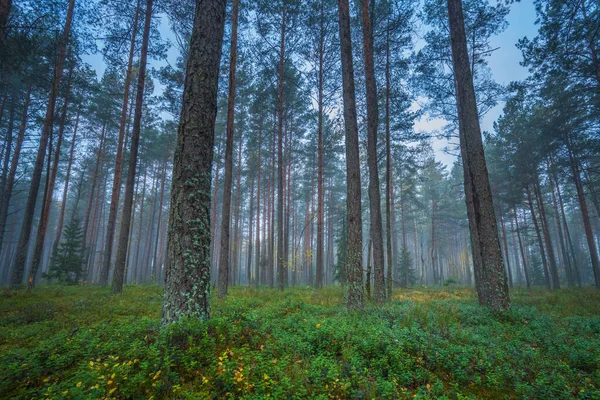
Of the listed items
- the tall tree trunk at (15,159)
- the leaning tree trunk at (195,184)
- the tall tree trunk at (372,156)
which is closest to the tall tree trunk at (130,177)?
the leaning tree trunk at (195,184)

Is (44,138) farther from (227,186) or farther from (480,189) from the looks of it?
(480,189)

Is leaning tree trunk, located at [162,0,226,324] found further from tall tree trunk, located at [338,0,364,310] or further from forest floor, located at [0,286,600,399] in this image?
tall tree trunk, located at [338,0,364,310]

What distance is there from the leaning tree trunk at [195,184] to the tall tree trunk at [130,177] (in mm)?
9539

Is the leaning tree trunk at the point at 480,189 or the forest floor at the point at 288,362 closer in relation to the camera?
the forest floor at the point at 288,362

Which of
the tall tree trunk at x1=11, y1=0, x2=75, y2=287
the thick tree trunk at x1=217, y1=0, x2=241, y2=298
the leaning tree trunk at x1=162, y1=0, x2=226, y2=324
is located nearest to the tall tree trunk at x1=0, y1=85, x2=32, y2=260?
the tall tree trunk at x1=11, y1=0, x2=75, y2=287

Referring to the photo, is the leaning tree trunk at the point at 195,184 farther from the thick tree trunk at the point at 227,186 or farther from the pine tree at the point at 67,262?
the pine tree at the point at 67,262

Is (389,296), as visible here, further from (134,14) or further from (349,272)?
(134,14)

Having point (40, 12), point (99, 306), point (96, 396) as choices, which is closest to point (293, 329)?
point (96, 396)

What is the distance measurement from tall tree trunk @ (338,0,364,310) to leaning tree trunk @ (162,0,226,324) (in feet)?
13.9

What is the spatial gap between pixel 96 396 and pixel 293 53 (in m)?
17.1

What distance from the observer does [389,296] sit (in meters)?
12.2

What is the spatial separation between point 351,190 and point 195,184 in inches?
182

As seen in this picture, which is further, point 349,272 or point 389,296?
point 389,296

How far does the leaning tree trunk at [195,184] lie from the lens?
4.40m
